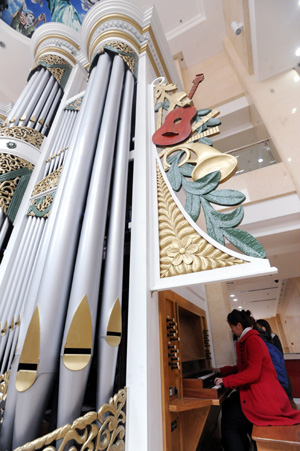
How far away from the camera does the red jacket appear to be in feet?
4.87

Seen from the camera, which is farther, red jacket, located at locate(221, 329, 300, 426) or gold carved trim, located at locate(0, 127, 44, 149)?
gold carved trim, located at locate(0, 127, 44, 149)

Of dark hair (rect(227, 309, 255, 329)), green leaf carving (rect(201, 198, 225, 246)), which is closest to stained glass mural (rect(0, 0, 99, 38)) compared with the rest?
green leaf carving (rect(201, 198, 225, 246))

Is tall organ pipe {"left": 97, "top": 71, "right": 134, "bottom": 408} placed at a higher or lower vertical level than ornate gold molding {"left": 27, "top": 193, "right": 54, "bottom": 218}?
lower

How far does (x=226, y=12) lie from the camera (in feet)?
18.1

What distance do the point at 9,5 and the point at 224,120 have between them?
5.11 metres

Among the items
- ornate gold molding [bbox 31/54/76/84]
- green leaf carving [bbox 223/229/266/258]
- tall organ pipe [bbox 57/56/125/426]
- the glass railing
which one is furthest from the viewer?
the glass railing

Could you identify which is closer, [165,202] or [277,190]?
[165,202]

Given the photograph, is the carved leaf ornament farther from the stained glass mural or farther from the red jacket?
the stained glass mural

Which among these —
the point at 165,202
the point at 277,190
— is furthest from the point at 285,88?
the point at 165,202

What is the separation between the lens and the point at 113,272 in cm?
104

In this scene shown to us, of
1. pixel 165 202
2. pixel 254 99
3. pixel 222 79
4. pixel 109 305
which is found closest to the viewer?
pixel 109 305

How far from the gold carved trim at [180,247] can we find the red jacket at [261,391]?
1092 mm

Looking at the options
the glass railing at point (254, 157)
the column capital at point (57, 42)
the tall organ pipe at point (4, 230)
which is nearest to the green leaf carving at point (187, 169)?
the tall organ pipe at point (4, 230)

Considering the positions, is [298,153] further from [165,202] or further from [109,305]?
[109,305]
